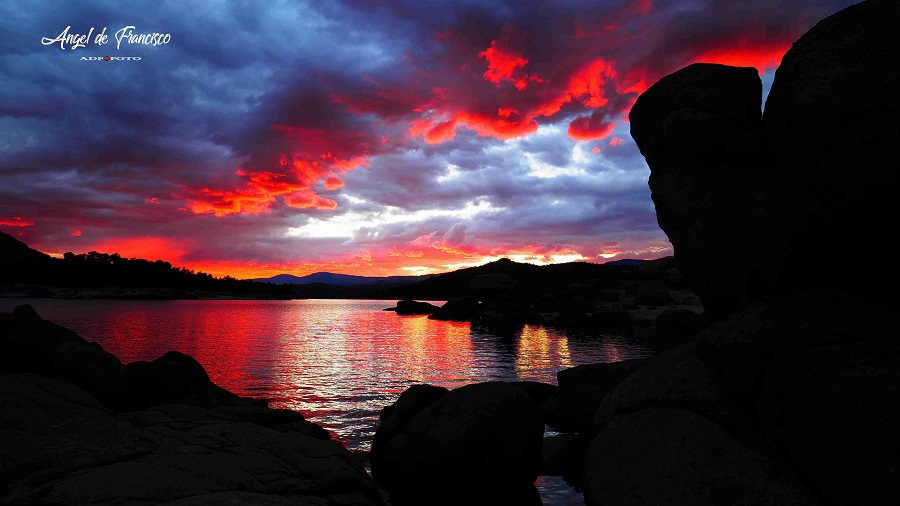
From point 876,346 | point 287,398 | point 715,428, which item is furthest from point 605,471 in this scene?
point 287,398

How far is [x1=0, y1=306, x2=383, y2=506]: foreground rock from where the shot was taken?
539 cm

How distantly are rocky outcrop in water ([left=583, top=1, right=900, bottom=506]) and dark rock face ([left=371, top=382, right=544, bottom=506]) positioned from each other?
61.1 inches

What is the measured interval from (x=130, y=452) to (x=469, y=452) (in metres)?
5.49

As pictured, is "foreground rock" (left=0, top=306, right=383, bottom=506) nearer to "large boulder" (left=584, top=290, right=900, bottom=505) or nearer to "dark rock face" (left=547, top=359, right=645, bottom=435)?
"large boulder" (left=584, top=290, right=900, bottom=505)

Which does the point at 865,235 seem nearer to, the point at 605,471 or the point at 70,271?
the point at 605,471

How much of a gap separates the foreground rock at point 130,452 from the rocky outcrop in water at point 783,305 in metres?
4.57

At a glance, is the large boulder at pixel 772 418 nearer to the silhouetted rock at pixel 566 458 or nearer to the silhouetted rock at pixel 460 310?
the silhouetted rock at pixel 566 458

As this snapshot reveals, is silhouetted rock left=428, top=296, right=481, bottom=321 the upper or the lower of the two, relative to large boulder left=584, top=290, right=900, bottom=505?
lower

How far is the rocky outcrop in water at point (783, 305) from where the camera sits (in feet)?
17.3

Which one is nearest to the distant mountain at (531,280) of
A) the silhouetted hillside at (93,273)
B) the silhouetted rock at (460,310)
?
the silhouetted rock at (460,310)

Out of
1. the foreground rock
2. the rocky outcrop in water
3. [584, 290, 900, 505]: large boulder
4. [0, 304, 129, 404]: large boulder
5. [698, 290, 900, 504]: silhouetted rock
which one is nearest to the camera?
[698, 290, 900, 504]: silhouetted rock

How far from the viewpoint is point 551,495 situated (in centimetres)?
911

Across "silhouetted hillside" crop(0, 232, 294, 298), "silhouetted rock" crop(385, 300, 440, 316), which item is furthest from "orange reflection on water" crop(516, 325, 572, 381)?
"silhouetted hillside" crop(0, 232, 294, 298)

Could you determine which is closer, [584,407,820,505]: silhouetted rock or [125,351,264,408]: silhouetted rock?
[584,407,820,505]: silhouetted rock
